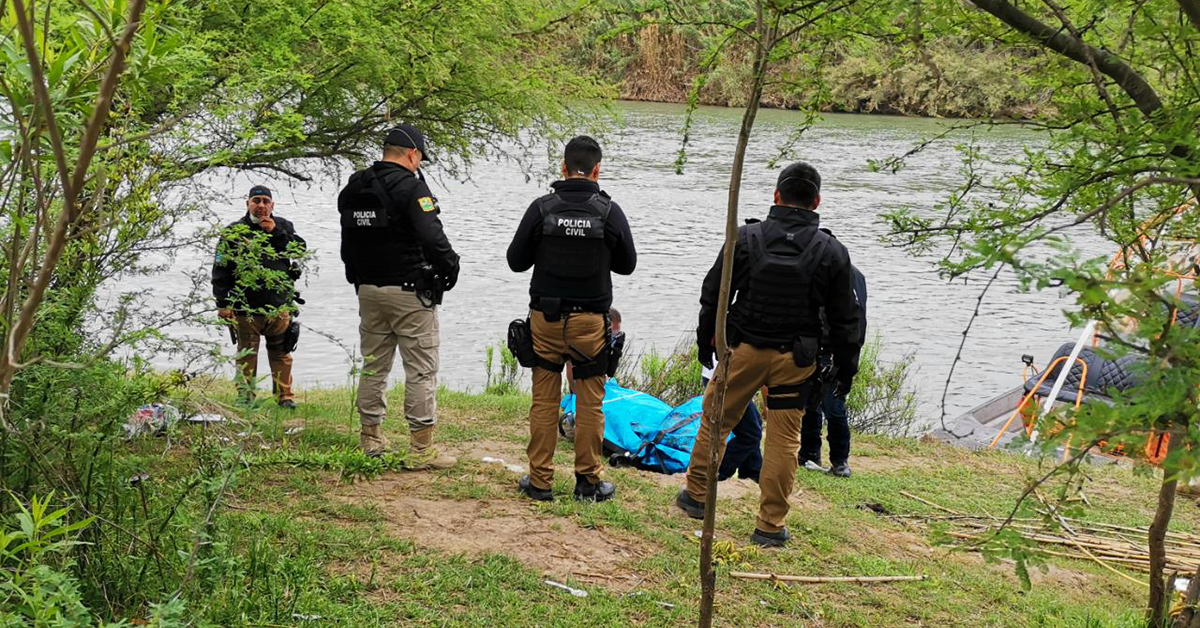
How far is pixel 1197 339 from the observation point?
7.25 feet

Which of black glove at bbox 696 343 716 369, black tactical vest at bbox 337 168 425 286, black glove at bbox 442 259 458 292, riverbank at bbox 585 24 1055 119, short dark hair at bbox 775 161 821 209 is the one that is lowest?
black glove at bbox 696 343 716 369

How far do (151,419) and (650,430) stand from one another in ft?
12.1

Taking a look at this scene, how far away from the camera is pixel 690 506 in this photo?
18.7 feet

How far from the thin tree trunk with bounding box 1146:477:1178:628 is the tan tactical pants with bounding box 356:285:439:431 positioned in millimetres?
3643

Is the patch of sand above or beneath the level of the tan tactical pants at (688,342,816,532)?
beneath

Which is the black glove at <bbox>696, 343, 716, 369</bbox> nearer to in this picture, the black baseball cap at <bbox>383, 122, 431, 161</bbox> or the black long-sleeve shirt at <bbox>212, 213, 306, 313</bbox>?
the black baseball cap at <bbox>383, 122, 431, 161</bbox>

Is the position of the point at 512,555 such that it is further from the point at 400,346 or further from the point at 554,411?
the point at 400,346

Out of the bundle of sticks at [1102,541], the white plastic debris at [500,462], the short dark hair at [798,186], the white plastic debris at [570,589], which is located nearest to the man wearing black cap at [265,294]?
the white plastic debris at [500,462]

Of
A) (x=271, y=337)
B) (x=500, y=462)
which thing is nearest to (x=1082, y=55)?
(x=500, y=462)

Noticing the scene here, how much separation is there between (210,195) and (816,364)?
9.83 ft

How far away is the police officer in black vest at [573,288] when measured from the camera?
5406 millimetres

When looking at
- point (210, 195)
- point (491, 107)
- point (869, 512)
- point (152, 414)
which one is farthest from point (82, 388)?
point (869, 512)

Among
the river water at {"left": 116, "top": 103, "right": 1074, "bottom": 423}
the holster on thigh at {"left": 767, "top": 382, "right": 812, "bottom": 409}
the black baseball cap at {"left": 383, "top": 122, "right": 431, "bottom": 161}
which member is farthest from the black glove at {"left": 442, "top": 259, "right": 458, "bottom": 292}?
the river water at {"left": 116, "top": 103, "right": 1074, "bottom": 423}

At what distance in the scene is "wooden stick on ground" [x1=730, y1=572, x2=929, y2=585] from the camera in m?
4.81
